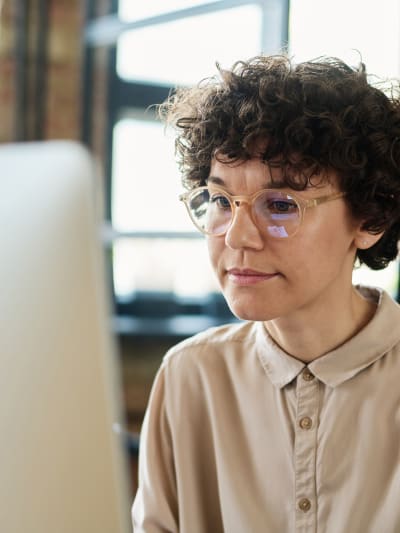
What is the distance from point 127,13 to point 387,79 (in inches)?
97.2

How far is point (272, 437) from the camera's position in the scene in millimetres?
1277

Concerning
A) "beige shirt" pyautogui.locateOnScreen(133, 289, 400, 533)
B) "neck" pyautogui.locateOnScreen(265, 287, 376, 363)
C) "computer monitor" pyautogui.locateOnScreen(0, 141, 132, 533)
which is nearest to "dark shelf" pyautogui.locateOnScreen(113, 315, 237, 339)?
"beige shirt" pyautogui.locateOnScreen(133, 289, 400, 533)

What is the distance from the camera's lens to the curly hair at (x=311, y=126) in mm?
1178

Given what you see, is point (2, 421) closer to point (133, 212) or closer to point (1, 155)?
point (1, 155)

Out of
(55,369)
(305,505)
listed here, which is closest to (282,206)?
(305,505)

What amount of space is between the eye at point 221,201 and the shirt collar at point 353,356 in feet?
0.97

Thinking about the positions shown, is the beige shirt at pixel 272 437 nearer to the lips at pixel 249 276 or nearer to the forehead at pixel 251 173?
the lips at pixel 249 276

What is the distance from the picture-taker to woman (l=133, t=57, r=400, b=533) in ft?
3.88

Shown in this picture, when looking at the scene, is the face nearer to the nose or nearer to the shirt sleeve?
the nose

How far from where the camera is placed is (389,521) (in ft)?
3.73

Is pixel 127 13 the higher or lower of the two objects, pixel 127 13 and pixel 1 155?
the higher

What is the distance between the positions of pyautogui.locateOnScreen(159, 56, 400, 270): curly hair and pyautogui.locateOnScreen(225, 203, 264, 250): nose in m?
0.09

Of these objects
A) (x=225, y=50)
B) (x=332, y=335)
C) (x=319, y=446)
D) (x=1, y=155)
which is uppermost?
(x=225, y=50)

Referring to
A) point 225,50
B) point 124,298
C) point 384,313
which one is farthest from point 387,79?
point 124,298
